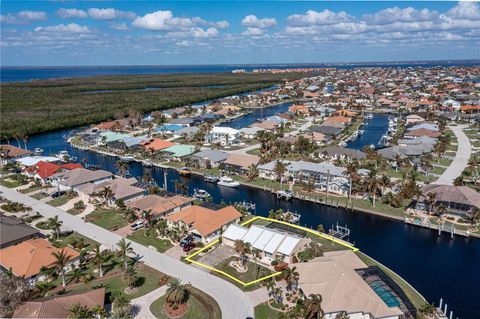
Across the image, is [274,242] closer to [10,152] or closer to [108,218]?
[108,218]

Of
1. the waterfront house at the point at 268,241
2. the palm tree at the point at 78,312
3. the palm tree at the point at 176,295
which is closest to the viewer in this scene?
the palm tree at the point at 78,312

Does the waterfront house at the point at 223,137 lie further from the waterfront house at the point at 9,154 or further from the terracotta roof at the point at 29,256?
the terracotta roof at the point at 29,256

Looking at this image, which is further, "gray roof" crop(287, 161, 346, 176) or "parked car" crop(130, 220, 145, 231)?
"gray roof" crop(287, 161, 346, 176)

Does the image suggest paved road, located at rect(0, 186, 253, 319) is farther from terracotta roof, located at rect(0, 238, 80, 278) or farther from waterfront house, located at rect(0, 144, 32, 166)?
waterfront house, located at rect(0, 144, 32, 166)

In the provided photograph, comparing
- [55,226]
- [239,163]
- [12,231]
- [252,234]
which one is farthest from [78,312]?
[239,163]

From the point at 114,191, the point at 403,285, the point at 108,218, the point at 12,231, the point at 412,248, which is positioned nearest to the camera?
the point at 403,285

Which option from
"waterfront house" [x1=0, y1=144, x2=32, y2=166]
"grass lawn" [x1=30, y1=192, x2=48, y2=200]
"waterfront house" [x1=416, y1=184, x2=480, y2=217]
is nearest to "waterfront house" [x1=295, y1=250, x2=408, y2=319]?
"waterfront house" [x1=416, y1=184, x2=480, y2=217]

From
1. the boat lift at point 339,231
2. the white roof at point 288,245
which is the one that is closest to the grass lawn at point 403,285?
the boat lift at point 339,231
